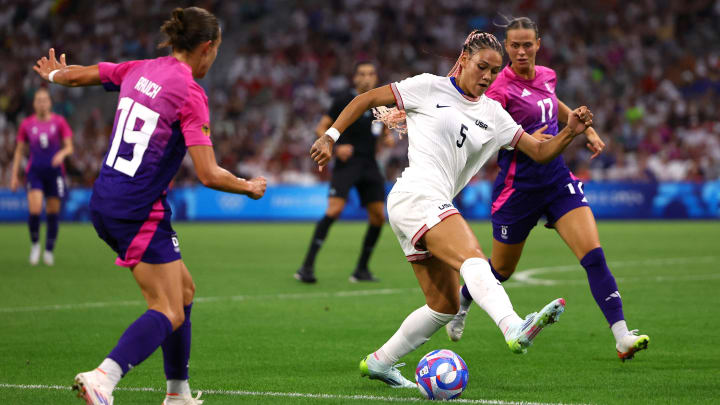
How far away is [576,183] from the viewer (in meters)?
7.52

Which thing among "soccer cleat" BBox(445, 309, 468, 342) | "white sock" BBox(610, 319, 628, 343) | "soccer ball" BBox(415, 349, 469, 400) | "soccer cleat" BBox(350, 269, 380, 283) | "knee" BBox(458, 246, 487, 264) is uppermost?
"knee" BBox(458, 246, 487, 264)

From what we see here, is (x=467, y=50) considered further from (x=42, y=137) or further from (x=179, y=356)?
(x=42, y=137)

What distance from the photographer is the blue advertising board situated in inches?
1008

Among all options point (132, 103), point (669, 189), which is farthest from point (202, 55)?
point (669, 189)

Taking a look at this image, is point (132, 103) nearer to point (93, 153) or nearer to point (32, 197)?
point (32, 197)

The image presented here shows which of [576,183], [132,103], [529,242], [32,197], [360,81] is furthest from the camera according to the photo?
[529,242]

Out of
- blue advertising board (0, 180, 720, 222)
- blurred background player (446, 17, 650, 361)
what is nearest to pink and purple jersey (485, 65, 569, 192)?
blurred background player (446, 17, 650, 361)

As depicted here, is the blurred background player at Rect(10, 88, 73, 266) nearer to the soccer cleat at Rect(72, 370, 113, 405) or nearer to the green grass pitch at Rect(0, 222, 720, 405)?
the green grass pitch at Rect(0, 222, 720, 405)

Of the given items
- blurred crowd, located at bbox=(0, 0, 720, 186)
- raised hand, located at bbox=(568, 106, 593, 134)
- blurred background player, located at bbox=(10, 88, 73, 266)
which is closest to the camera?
raised hand, located at bbox=(568, 106, 593, 134)

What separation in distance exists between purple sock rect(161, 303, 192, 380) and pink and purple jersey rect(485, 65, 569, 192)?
3.25m

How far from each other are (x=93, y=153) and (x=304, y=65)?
802 cm

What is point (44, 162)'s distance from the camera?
15117 mm

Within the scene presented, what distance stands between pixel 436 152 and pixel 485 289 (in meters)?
1.05

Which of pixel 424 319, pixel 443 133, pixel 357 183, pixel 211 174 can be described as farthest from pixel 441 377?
pixel 357 183
